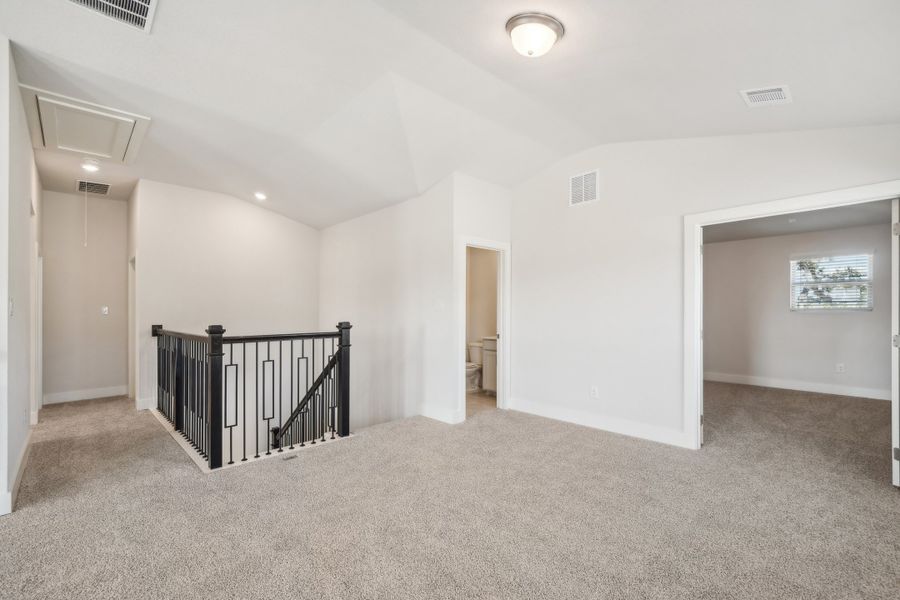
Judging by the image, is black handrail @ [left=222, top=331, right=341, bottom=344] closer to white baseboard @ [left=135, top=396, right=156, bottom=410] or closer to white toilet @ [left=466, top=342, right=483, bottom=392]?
white baseboard @ [left=135, top=396, right=156, bottom=410]

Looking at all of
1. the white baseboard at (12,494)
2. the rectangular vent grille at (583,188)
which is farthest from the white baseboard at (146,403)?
the rectangular vent grille at (583,188)

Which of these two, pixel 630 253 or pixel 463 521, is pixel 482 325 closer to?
pixel 630 253

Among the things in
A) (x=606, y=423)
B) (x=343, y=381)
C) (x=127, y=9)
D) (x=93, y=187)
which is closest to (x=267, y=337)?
(x=343, y=381)

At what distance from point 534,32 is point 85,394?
6.90 m

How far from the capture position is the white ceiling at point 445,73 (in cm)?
229

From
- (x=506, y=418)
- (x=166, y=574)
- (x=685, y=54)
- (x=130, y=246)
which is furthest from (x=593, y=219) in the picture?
(x=130, y=246)

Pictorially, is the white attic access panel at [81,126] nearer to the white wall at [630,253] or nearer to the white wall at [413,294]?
the white wall at [413,294]

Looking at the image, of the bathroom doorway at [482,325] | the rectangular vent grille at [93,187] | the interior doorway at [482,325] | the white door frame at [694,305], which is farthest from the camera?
the bathroom doorway at [482,325]

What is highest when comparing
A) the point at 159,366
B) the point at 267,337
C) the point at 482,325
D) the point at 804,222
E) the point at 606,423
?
the point at 804,222

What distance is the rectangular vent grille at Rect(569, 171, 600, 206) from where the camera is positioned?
439 cm

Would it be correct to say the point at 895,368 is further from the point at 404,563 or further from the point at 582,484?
the point at 404,563

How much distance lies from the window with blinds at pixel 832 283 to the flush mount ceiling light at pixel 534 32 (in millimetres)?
6146

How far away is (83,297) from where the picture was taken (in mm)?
5656

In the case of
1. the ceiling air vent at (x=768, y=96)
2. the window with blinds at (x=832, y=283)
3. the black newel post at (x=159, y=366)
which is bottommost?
the black newel post at (x=159, y=366)
